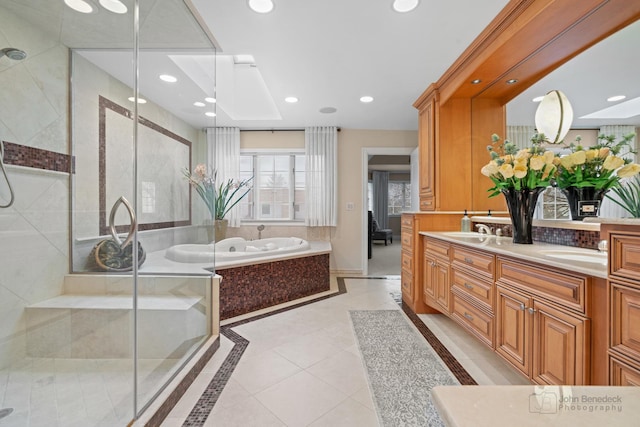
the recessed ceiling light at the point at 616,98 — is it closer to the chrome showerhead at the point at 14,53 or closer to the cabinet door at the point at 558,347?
the cabinet door at the point at 558,347

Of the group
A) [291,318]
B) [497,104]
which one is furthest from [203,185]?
[497,104]

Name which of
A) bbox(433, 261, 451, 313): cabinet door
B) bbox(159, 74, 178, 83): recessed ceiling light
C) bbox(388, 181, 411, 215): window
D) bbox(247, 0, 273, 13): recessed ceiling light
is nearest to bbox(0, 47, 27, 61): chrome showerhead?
bbox(159, 74, 178, 83): recessed ceiling light

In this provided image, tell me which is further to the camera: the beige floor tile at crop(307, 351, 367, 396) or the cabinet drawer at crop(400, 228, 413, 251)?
the cabinet drawer at crop(400, 228, 413, 251)

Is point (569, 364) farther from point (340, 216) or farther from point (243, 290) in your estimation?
point (340, 216)

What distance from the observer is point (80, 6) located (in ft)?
5.93

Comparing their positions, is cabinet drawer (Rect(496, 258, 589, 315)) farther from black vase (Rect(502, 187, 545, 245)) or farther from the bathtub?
the bathtub

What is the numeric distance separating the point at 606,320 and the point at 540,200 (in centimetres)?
117

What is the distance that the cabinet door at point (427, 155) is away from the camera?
9.82ft

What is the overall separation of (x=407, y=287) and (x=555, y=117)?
204 centimetres

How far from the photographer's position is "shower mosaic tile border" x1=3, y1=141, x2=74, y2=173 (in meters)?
1.61

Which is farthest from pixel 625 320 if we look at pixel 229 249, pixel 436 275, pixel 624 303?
pixel 229 249

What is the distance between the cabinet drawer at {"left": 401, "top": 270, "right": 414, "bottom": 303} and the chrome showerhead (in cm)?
349

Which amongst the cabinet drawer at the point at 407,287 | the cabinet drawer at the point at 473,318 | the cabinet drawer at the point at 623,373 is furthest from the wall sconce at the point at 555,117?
the cabinet drawer at the point at 407,287

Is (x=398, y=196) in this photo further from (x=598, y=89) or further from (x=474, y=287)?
(x=598, y=89)
